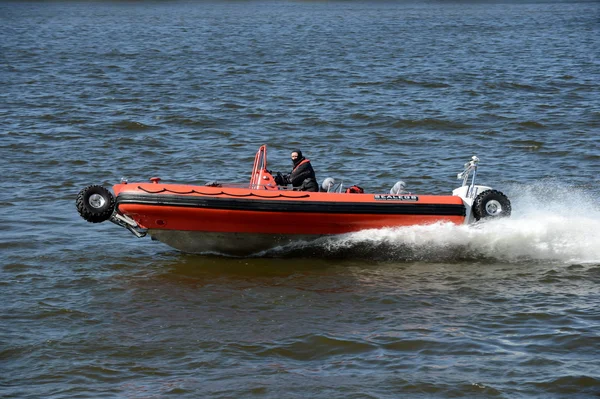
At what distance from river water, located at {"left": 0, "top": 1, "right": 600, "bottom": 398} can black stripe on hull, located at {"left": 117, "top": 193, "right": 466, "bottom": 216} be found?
0.26 m

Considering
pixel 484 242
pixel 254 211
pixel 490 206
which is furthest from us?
pixel 484 242

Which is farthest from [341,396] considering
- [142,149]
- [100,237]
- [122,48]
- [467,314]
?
[122,48]

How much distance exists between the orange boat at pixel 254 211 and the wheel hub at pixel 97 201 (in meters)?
0.01

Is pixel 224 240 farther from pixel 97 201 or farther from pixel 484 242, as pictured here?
pixel 484 242

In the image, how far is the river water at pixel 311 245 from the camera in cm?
764

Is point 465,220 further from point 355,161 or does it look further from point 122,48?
point 122,48

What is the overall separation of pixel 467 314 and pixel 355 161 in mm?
7426

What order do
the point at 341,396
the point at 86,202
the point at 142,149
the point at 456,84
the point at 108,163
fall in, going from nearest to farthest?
the point at 341,396 → the point at 86,202 → the point at 108,163 → the point at 142,149 → the point at 456,84

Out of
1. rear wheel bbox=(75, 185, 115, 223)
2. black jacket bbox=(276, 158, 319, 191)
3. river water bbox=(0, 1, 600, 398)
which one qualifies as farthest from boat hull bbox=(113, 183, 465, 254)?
black jacket bbox=(276, 158, 319, 191)

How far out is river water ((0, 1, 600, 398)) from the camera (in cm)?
764

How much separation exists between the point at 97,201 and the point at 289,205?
219 cm

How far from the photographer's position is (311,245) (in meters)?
10.6

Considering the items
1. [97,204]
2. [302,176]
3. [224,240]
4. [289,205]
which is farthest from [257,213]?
[97,204]

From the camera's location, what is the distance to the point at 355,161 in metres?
16.0
